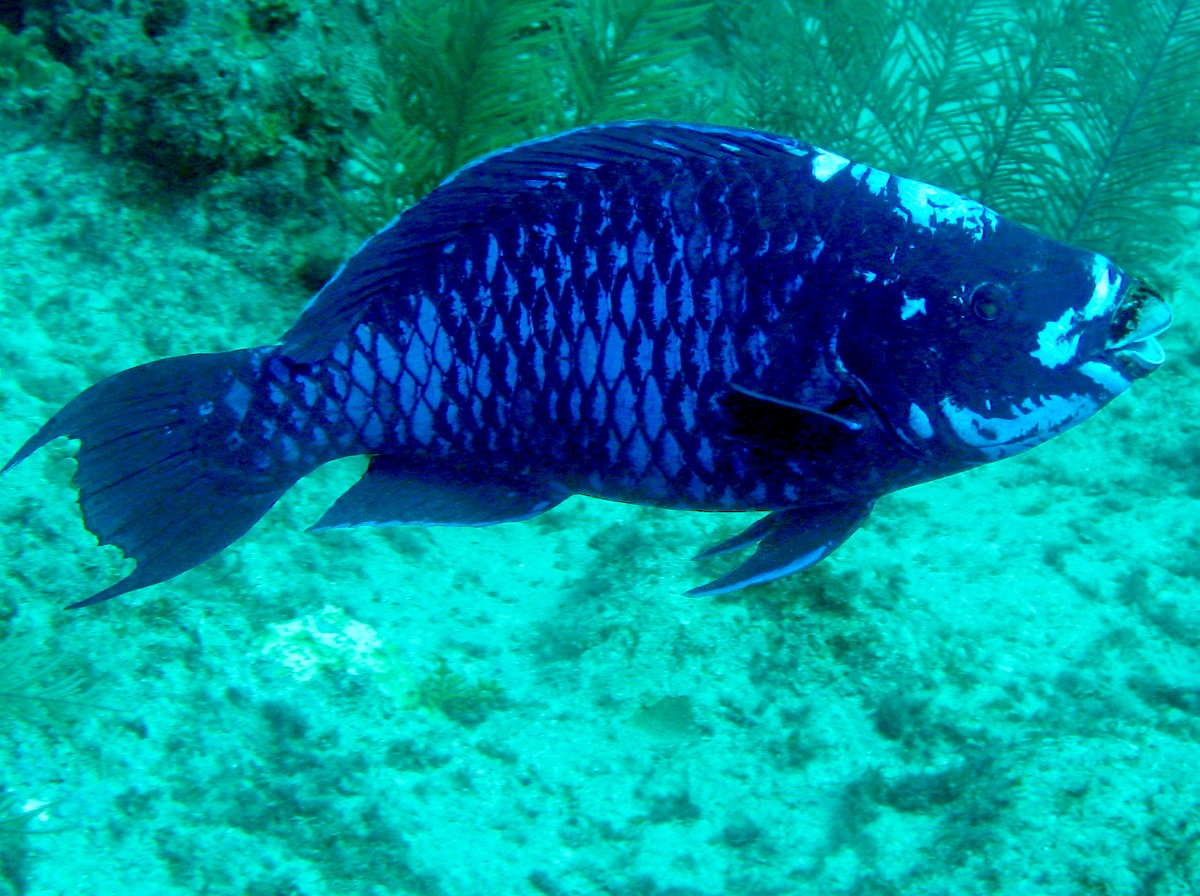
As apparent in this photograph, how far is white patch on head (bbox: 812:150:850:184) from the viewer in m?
1.84

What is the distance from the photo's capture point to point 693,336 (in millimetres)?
1799

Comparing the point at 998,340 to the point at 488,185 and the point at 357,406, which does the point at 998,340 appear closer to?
the point at 488,185

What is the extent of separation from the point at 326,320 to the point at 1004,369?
154cm

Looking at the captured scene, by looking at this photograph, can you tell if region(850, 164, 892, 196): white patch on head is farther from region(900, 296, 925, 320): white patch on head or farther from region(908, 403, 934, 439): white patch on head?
region(908, 403, 934, 439): white patch on head

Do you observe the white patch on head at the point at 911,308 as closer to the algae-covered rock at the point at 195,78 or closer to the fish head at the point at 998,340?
the fish head at the point at 998,340

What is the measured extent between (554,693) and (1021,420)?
1727mm

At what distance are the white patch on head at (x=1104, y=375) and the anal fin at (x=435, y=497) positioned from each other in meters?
1.23

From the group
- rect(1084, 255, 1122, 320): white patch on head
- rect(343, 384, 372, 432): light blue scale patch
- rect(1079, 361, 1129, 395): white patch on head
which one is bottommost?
rect(343, 384, 372, 432): light blue scale patch

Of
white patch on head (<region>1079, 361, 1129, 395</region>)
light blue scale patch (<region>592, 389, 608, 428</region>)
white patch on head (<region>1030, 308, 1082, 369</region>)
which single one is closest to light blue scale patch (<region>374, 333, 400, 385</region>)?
light blue scale patch (<region>592, 389, 608, 428</region>)

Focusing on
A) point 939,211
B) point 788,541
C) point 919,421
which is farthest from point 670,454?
point 939,211

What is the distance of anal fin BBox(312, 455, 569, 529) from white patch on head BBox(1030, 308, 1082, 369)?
1.14m

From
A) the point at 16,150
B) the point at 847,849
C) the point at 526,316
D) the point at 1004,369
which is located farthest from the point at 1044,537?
the point at 16,150

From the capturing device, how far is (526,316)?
1817 millimetres

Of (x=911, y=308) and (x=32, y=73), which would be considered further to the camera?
(x=32, y=73)
